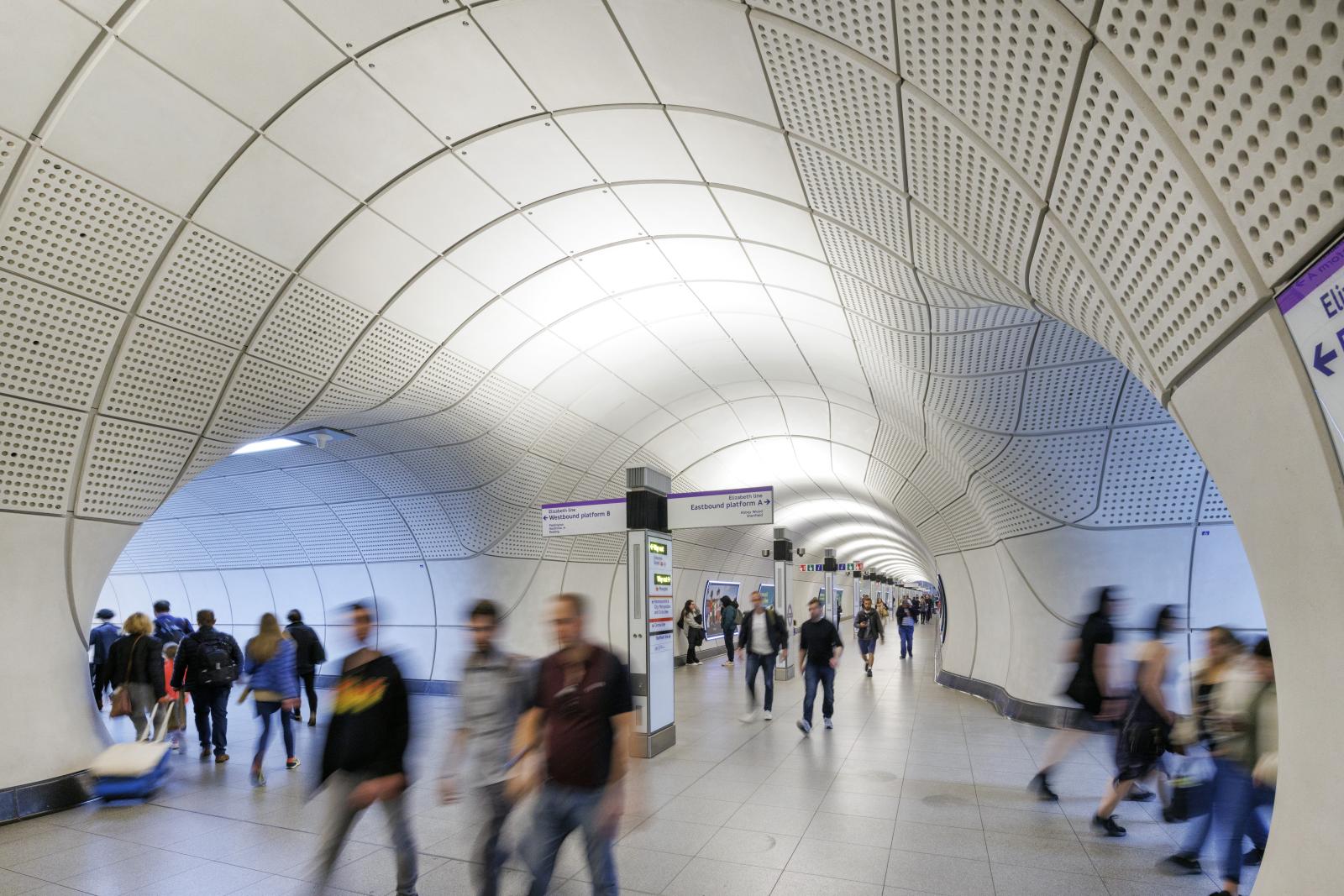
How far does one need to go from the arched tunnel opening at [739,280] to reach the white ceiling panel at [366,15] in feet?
0.08

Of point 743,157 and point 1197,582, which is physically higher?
point 743,157

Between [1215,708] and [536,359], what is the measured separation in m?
9.47

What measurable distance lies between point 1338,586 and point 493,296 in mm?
8976

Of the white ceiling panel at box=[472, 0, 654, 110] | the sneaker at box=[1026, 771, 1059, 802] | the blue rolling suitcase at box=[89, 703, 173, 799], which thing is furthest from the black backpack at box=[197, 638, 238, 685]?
the sneaker at box=[1026, 771, 1059, 802]

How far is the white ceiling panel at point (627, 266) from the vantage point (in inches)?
382

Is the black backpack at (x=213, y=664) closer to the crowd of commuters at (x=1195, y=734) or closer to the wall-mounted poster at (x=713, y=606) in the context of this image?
the crowd of commuters at (x=1195, y=734)

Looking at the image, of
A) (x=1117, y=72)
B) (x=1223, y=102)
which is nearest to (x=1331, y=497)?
(x=1223, y=102)

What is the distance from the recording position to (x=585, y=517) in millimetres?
10117

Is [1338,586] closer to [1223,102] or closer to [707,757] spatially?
[1223,102]

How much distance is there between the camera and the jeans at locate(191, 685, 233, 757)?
893 centimetres

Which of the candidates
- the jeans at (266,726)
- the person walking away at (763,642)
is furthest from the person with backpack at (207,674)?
the person walking away at (763,642)

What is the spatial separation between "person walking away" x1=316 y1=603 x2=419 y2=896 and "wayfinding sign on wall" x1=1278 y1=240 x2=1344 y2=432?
4.34 meters

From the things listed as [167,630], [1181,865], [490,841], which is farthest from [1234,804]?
[167,630]

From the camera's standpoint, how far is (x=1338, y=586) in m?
2.59
